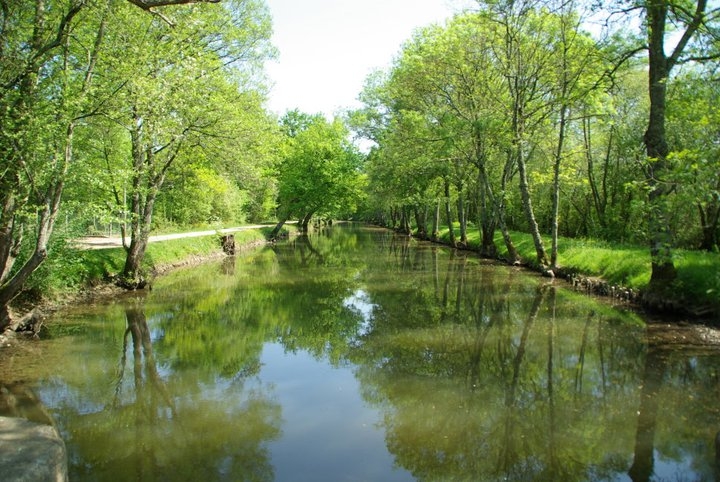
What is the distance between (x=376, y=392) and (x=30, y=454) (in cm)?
538

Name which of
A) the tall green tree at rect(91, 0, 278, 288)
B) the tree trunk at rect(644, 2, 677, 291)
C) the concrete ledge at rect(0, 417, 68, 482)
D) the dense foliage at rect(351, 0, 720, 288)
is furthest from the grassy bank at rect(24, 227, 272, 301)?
the tree trunk at rect(644, 2, 677, 291)

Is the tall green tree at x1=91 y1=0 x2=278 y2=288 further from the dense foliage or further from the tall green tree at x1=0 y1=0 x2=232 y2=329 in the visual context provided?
the dense foliage

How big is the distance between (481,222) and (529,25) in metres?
12.7

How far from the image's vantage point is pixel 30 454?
5141 mm

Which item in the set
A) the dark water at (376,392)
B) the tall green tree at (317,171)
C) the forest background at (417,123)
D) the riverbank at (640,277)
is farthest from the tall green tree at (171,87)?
the tall green tree at (317,171)

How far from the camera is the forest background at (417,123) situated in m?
11.3

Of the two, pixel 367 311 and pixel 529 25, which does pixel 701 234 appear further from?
pixel 367 311

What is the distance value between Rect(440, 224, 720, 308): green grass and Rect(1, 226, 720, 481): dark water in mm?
1789

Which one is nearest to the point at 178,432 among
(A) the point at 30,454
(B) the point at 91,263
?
(A) the point at 30,454

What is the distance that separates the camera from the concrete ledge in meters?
4.86

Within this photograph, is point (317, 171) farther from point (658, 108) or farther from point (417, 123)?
point (658, 108)

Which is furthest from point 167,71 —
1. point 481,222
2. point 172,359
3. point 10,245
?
point 481,222

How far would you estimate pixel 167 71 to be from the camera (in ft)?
54.1

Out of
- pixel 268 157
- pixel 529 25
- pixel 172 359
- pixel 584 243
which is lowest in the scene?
pixel 172 359
